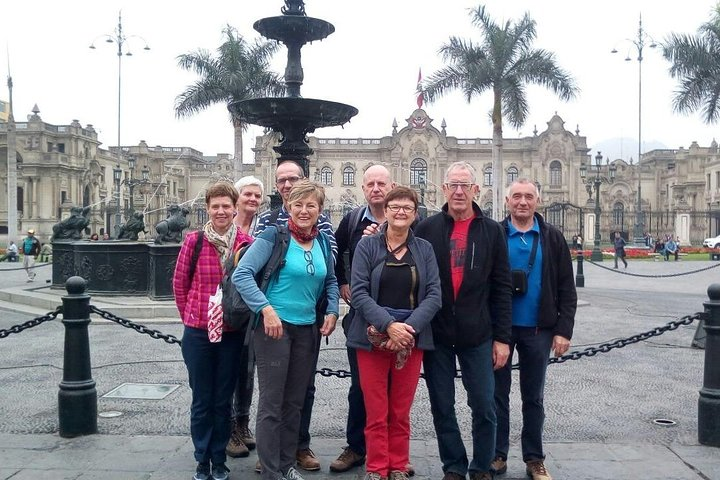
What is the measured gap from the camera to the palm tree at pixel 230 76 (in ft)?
101

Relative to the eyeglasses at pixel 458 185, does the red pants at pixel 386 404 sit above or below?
below

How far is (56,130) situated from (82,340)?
69.9 metres

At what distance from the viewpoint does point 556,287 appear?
4.21 meters

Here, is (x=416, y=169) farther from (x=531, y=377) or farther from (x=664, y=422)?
(x=531, y=377)

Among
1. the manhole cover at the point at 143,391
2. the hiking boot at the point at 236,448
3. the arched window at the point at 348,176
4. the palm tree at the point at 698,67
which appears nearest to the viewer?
the hiking boot at the point at 236,448

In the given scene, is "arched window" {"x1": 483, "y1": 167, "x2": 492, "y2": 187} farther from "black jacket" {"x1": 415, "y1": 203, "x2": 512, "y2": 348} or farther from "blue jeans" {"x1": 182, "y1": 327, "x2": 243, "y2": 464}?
"blue jeans" {"x1": 182, "y1": 327, "x2": 243, "y2": 464}

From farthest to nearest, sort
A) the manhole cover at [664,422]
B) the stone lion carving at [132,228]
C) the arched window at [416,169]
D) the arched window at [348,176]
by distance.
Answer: the arched window at [348,176]
the arched window at [416,169]
the stone lion carving at [132,228]
the manhole cover at [664,422]

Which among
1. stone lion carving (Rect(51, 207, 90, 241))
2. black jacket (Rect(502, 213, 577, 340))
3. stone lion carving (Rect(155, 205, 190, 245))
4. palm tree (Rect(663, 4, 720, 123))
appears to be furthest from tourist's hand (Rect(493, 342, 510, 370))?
palm tree (Rect(663, 4, 720, 123))

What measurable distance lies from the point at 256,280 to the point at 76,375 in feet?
6.65

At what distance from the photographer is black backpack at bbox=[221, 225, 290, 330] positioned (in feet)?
12.5

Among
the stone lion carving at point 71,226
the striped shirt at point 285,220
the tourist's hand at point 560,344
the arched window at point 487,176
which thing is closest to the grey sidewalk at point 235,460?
the tourist's hand at point 560,344

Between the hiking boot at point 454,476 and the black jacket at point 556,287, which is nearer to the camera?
the hiking boot at point 454,476

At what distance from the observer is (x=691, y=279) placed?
21391 mm

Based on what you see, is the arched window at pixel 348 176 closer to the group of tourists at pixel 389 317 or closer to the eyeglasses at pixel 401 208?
the group of tourists at pixel 389 317
